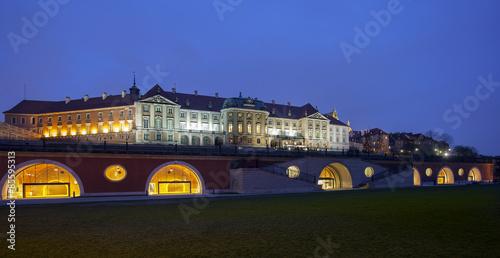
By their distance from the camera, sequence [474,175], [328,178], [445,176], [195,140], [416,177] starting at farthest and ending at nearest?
[195,140], [474,175], [445,176], [416,177], [328,178]

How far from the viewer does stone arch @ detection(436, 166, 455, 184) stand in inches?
2527

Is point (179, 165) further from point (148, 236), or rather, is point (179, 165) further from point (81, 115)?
point (81, 115)

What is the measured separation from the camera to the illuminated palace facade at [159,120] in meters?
79.1

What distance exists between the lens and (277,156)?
145 feet

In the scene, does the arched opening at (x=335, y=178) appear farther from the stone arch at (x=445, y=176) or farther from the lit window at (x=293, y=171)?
the stone arch at (x=445, y=176)

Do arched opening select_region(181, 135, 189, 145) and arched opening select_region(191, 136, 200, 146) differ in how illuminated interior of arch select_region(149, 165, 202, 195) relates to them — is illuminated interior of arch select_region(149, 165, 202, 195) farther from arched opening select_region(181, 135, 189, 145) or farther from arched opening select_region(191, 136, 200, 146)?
arched opening select_region(191, 136, 200, 146)

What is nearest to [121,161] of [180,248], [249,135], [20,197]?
[20,197]

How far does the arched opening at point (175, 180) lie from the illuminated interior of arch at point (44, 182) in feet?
25.0

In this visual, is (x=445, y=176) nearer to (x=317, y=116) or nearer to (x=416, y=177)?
(x=416, y=177)

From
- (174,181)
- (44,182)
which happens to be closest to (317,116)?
(174,181)

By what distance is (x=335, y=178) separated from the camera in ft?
171

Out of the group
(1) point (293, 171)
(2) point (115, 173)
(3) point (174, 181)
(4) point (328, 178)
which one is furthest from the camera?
(4) point (328, 178)
